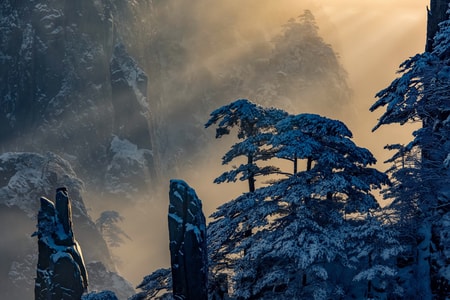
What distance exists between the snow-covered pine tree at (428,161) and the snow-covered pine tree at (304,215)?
2028mm

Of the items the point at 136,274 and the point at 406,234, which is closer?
the point at 406,234

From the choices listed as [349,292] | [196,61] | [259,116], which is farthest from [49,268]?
[196,61]

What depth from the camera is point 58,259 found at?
18.5 meters

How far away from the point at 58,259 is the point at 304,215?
9429 mm

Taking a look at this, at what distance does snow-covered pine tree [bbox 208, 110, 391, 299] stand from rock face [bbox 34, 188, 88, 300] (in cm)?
536

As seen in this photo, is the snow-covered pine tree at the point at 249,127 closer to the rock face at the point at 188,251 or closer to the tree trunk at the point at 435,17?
the rock face at the point at 188,251

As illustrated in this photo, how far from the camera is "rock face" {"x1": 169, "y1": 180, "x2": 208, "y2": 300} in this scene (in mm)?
15477

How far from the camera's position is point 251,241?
61.4ft

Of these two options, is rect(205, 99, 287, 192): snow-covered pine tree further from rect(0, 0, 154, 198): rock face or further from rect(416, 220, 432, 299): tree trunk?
rect(0, 0, 154, 198): rock face

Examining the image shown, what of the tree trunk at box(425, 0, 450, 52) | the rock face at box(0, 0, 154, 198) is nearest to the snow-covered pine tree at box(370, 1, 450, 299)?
the tree trunk at box(425, 0, 450, 52)

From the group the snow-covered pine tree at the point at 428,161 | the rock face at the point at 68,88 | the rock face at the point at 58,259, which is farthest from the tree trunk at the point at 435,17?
the rock face at the point at 68,88

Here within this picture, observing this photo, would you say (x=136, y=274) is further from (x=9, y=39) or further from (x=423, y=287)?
(x=423, y=287)

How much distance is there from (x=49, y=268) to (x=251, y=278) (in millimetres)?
7719

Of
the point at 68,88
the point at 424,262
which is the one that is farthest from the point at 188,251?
the point at 68,88
